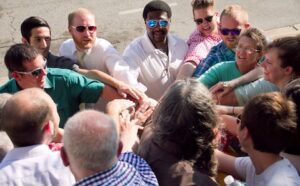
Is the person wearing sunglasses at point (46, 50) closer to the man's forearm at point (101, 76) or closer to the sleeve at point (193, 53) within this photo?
the man's forearm at point (101, 76)

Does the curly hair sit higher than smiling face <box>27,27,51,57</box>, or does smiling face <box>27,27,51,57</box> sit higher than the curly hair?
smiling face <box>27,27,51,57</box>

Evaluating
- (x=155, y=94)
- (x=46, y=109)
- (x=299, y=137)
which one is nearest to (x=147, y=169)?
(x=46, y=109)

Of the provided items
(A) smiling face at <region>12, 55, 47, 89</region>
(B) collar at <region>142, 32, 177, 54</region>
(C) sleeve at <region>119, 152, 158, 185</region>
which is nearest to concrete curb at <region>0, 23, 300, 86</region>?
(B) collar at <region>142, 32, 177, 54</region>

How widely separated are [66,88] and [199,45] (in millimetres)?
1432

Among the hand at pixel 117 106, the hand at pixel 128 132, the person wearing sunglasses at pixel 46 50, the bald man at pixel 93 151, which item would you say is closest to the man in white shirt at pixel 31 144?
the bald man at pixel 93 151

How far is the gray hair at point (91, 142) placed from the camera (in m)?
2.20

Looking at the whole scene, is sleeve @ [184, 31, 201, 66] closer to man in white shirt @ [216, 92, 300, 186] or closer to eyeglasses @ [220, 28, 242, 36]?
eyeglasses @ [220, 28, 242, 36]

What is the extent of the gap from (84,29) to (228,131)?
1.80m

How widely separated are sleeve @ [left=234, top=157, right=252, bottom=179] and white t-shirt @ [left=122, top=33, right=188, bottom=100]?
170 cm

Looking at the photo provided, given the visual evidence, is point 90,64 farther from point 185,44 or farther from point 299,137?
point 299,137

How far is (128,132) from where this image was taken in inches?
113

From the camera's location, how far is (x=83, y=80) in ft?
12.5

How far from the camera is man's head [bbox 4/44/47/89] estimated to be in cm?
352

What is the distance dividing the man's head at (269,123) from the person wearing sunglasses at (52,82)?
151 cm
